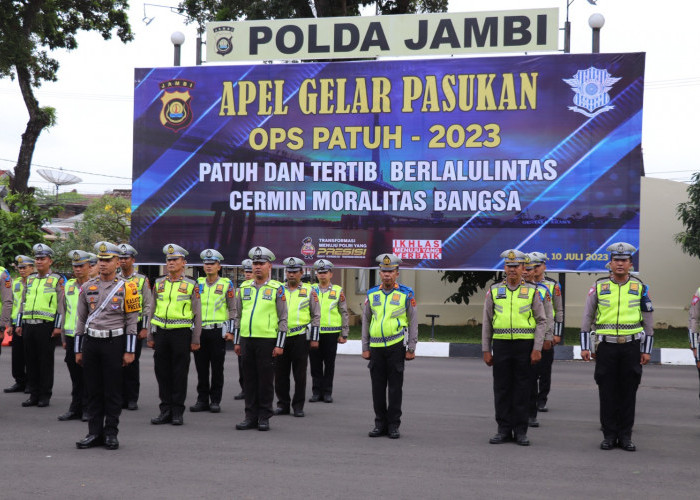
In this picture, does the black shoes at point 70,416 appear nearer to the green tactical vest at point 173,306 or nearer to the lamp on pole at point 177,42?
the green tactical vest at point 173,306

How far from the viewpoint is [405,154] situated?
19.5m

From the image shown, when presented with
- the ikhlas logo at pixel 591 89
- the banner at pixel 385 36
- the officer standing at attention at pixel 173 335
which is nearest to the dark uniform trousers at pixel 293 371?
the officer standing at attention at pixel 173 335

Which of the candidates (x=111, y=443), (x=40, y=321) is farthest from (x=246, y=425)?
(x=40, y=321)

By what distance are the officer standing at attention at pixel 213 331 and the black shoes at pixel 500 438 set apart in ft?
11.8

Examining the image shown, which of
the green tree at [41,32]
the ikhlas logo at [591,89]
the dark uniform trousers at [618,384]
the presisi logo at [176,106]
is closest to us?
the dark uniform trousers at [618,384]

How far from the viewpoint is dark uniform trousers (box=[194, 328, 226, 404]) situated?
34.6 feet

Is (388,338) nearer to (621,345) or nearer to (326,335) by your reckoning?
(621,345)

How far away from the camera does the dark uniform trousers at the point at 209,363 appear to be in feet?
34.6

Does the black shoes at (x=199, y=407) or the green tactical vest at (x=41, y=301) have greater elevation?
the green tactical vest at (x=41, y=301)

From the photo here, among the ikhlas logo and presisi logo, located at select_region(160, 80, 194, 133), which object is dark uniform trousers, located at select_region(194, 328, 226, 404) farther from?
the ikhlas logo

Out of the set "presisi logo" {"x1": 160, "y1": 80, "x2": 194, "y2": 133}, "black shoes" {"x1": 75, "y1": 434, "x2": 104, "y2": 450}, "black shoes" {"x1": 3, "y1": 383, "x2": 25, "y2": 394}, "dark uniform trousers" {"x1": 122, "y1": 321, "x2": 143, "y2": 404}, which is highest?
"presisi logo" {"x1": 160, "y1": 80, "x2": 194, "y2": 133}

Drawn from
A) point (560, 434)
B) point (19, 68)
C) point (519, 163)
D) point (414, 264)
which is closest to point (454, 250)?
point (414, 264)

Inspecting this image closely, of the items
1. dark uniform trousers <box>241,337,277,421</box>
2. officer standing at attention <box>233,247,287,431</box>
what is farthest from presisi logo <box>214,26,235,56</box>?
dark uniform trousers <box>241,337,277,421</box>

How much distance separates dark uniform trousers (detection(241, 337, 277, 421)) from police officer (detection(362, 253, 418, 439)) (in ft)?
3.58
